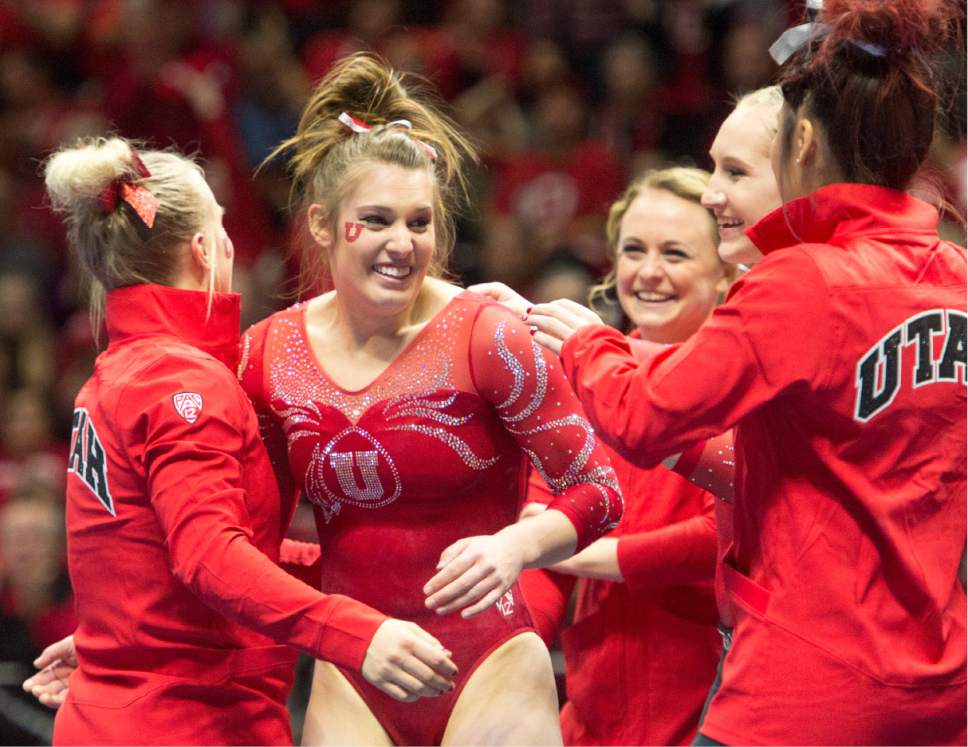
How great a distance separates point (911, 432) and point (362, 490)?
899mm

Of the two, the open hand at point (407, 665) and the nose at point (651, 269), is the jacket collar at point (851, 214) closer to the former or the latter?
the open hand at point (407, 665)

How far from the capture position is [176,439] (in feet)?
6.91

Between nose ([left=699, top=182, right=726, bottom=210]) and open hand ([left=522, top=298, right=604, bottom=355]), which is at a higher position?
nose ([left=699, top=182, right=726, bottom=210])

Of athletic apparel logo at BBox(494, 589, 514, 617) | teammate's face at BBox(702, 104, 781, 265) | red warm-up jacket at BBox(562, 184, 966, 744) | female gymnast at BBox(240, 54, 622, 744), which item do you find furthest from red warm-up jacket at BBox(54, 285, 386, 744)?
teammate's face at BBox(702, 104, 781, 265)

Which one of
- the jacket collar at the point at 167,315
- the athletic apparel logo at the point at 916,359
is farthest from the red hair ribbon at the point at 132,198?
the athletic apparel logo at the point at 916,359

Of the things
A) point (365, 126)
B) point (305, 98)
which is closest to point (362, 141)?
point (365, 126)

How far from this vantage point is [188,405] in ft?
7.02

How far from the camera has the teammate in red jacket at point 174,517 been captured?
2.05 meters

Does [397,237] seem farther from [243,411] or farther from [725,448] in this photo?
[725,448]

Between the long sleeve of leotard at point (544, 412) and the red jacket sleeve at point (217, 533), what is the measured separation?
400mm

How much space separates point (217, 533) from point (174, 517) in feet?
0.25

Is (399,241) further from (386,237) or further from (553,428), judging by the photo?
(553,428)

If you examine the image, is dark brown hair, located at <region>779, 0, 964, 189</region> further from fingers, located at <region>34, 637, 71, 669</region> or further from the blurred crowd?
the blurred crowd

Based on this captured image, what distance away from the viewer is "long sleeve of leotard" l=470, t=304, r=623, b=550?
2.26 metres
